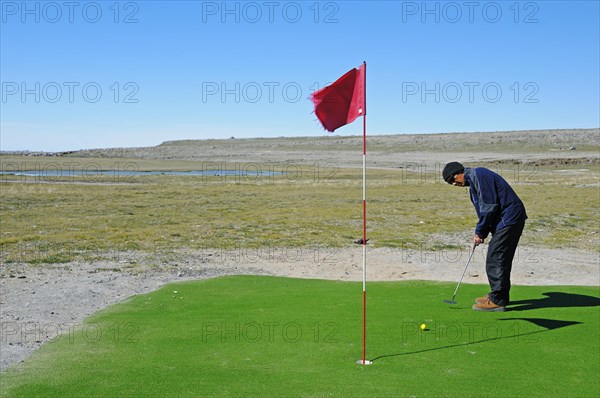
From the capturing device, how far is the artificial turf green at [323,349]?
5.72 meters

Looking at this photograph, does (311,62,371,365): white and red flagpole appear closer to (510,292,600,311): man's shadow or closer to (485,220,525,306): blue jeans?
(485,220,525,306): blue jeans

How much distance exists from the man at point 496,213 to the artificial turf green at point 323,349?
57 centimetres

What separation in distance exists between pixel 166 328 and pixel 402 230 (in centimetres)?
1514

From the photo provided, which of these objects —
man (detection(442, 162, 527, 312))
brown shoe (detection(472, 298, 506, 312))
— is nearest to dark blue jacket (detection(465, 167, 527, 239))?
man (detection(442, 162, 527, 312))

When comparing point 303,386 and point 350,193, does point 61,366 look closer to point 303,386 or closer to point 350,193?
point 303,386

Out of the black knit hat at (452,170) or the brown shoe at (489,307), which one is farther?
the brown shoe at (489,307)

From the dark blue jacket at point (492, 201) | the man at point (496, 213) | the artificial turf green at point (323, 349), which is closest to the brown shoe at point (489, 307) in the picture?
the man at point (496, 213)

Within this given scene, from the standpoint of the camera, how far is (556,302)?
8914 millimetres

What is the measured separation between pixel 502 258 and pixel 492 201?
0.80 metres

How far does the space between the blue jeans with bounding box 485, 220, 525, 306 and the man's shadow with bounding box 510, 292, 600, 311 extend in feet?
1.29

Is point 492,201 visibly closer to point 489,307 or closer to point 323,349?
point 489,307

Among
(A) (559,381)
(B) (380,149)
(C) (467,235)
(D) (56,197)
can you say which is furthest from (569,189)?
(B) (380,149)

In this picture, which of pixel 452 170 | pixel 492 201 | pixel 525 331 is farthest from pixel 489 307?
pixel 452 170

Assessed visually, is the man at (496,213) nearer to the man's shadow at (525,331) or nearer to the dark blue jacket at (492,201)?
the dark blue jacket at (492,201)
